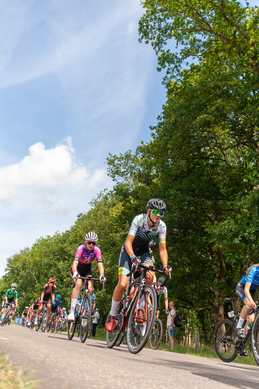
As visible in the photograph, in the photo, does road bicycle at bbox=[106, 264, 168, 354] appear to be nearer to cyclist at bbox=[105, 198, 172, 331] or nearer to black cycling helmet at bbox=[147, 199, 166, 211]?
cyclist at bbox=[105, 198, 172, 331]

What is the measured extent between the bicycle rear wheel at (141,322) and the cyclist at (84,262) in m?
2.89

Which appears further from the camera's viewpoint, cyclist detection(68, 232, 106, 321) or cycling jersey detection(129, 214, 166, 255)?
cyclist detection(68, 232, 106, 321)

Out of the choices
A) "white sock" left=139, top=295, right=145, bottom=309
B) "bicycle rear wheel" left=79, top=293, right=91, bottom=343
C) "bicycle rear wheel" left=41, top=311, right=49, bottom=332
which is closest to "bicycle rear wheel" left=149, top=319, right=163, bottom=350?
"bicycle rear wheel" left=79, top=293, right=91, bottom=343

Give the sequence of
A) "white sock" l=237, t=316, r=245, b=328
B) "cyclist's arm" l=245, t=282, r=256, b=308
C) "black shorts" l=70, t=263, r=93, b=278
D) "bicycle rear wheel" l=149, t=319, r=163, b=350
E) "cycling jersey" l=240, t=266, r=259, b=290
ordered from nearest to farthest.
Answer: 1. "cyclist's arm" l=245, t=282, r=256, b=308
2. "cycling jersey" l=240, t=266, r=259, b=290
3. "white sock" l=237, t=316, r=245, b=328
4. "black shorts" l=70, t=263, r=93, b=278
5. "bicycle rear wheel" l=149, t=319, r=163, b=350

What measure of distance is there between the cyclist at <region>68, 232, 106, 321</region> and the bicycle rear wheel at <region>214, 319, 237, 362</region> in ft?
9.30

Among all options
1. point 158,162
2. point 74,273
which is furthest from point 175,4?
point 74,273

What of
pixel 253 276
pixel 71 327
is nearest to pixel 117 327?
pixel 253 276

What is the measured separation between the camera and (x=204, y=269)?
1067 inches

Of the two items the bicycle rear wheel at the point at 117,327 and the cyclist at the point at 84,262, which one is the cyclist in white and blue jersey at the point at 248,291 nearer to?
the bicycle rear wheel at the point at 117,327

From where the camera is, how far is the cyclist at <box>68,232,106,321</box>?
848 centimetres

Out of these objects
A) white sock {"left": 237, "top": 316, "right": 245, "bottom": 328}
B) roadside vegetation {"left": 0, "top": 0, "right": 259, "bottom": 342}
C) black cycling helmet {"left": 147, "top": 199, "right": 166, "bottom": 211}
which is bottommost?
white sock {"left": 237, "top": 316, "right": 245, "bottom": 328}

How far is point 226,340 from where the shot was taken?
8.34 metres

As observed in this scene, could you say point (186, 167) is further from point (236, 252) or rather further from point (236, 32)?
point (236, 32)

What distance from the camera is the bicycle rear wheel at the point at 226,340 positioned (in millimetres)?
8023
